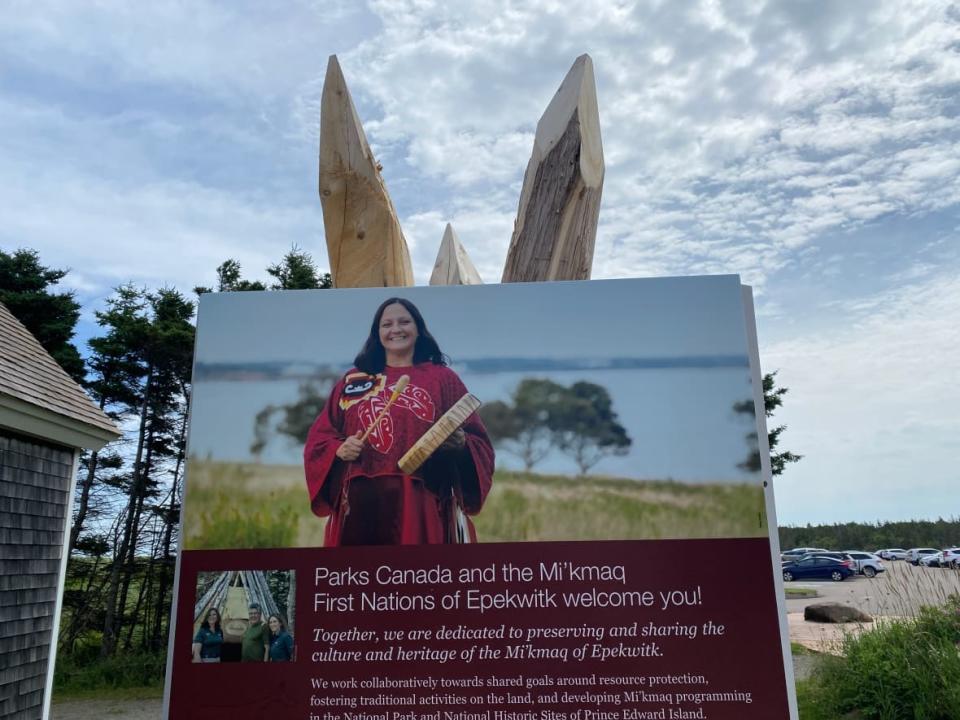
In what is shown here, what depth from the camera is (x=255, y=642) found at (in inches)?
122

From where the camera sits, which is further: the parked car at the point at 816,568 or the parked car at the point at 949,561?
Result: the parked car at the point at 816,568

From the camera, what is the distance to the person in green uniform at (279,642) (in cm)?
308

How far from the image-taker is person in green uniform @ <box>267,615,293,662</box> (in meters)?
3.08

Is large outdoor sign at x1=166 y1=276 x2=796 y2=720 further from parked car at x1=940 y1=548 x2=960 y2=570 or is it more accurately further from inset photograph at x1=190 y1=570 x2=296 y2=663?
parked car at x1=940 y1=548 x2=960 y2=570

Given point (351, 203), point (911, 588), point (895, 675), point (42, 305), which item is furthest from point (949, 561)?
point (42, 305)

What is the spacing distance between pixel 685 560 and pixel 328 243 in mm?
2494

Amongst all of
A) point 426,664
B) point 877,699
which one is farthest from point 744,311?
point 877,699

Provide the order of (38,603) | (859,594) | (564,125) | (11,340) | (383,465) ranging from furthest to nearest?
(859,594) → (11,340) → (38,603) → (564,125) → (383,465)

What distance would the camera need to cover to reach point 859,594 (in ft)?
43.3

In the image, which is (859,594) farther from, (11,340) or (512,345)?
(11,340)

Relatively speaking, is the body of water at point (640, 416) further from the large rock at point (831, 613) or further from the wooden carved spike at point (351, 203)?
the large rock at point (831, 613)

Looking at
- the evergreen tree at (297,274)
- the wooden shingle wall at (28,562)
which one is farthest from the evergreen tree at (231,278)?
the wooden shingle wall at (28,562)

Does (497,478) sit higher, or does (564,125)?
(564,125)

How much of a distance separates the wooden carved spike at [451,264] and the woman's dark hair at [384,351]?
1.65m
